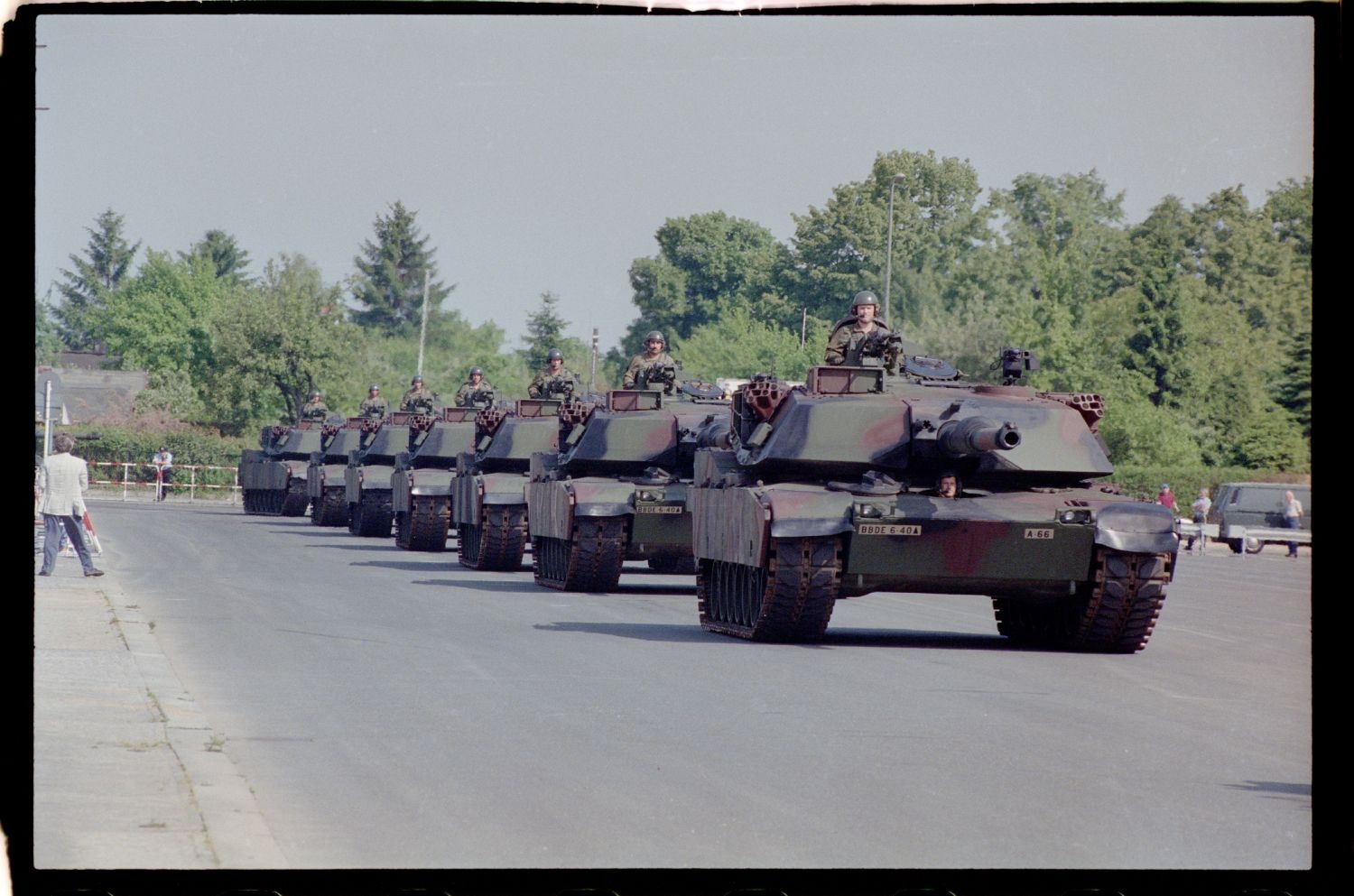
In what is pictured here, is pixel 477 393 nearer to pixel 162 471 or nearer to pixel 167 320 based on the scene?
pixel 162 471

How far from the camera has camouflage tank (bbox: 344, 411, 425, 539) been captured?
3900cm

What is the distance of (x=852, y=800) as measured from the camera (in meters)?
9.20

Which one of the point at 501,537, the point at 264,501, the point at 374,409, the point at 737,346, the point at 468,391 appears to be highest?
the point at 737,346

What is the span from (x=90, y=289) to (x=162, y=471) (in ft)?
32.3

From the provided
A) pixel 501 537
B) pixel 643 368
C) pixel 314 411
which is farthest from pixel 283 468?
pixel 643 368

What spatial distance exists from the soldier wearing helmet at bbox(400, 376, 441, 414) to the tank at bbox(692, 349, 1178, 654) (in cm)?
2322

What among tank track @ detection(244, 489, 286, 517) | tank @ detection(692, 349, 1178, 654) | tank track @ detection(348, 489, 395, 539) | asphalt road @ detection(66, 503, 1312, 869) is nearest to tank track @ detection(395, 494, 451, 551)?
tank track @ detection(348, 489, 395, 539)

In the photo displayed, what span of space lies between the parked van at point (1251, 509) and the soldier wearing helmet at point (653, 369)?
66.4 ft

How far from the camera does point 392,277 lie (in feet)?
253

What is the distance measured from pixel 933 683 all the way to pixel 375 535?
1046 inches

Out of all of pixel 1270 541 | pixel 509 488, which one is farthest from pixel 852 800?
pixel 1270 541

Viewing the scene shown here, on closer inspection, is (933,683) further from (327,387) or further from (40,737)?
(327,387)

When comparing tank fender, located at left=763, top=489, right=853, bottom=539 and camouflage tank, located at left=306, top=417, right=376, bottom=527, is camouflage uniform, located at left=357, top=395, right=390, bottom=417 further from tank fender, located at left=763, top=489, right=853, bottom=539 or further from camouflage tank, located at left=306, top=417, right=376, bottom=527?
tank fender, located at left=763, top=489, right=853, bottom=539
